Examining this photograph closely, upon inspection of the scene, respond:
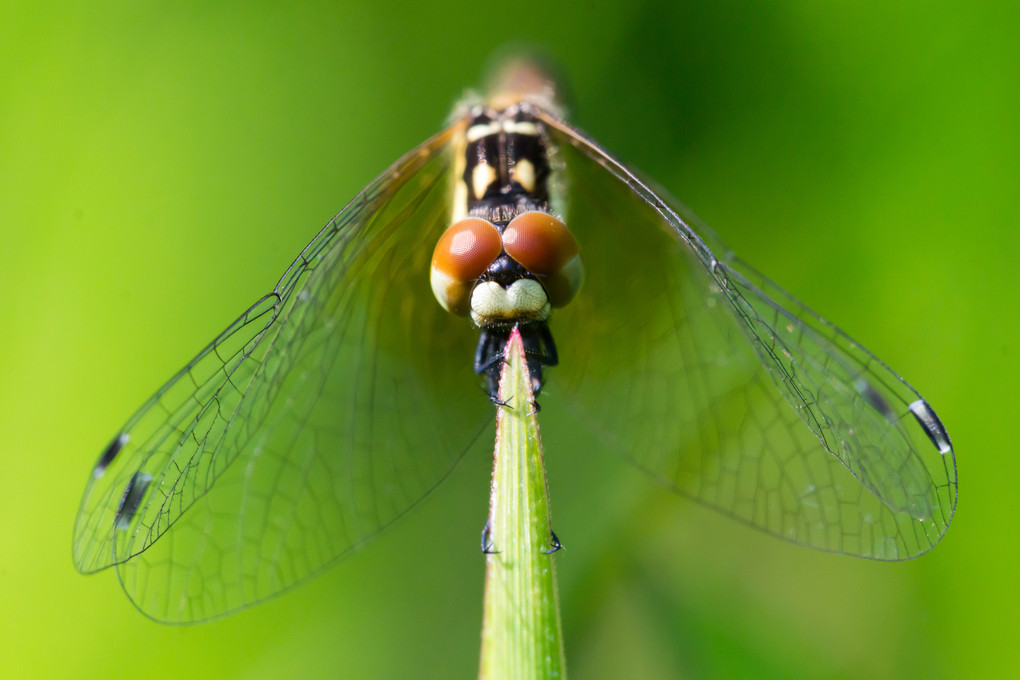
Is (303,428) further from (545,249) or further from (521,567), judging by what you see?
(521,567)

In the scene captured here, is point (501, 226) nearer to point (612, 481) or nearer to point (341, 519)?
point (341, 519)

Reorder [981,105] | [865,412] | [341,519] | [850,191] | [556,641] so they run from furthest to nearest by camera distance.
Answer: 1. [850,191]
2. [981,105]
3. [341,519]
4. [865,412]
5. [556,641]

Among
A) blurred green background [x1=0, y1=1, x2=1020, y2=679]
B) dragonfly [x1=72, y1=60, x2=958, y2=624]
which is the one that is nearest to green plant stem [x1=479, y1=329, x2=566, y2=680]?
dragonfly [x1=72, y1=60, x2=958, y2=624]

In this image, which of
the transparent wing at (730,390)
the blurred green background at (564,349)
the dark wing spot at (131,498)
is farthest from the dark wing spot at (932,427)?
the dark wing spot at (131,498)

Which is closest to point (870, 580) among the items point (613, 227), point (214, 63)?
point (613, 227)

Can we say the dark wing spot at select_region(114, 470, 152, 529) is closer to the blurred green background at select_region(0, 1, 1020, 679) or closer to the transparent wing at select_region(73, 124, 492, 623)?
the transparent wing at select_region(73, 124, 492, 623)

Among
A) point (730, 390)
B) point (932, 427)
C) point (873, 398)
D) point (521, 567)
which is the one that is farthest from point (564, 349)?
point (521, 567)
